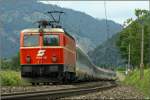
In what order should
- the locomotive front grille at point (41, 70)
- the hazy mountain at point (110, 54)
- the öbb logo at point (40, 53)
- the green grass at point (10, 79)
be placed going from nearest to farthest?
the locomotive front grille at point (41, 70) < the öbb logo at point (40, 53) < the green grass at point (10, 79) < the hazy mountain at point (110, 54)

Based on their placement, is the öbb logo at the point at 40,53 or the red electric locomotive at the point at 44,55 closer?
the red electric locomotive at the point at 44,55

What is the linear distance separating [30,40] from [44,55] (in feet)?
3.78

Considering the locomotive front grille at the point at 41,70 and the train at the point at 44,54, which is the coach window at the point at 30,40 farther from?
the locomotive front grille at the point at 41,70

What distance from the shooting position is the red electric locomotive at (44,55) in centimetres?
2638

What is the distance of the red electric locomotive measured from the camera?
26.4 metres

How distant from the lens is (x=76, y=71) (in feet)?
106

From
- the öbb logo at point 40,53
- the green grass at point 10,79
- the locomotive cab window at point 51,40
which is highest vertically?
the locomotive cab window at point 51,40

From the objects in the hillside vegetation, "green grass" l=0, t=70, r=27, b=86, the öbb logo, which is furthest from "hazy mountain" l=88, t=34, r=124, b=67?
the öbb logo

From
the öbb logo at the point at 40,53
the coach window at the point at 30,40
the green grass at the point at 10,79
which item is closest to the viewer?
the öbb logo at the point at 40,53

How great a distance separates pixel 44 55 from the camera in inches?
1054

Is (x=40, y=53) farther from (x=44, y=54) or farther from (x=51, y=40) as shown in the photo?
(x=51, y=40)

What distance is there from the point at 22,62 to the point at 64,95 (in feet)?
39.8

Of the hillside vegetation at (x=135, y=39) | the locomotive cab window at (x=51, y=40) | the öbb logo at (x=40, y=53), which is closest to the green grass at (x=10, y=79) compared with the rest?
the öbb logo at (x=40, y=53)

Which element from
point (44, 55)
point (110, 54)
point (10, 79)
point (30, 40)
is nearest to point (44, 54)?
point (44, 55)
